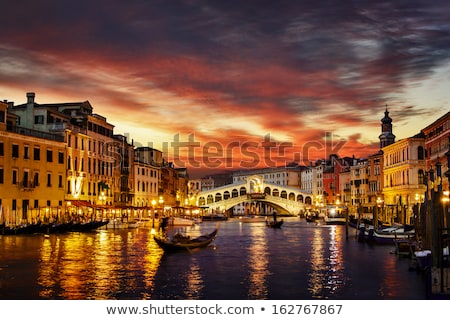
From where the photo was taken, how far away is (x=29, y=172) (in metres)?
22.2

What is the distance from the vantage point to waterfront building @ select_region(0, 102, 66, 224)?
2086cm

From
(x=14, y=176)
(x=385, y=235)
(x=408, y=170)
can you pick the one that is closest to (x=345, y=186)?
(x=408, y=170)

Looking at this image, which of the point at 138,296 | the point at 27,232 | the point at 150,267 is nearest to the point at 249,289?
the point at 138,296

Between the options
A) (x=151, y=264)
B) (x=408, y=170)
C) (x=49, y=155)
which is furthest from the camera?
(x=408, y=170)

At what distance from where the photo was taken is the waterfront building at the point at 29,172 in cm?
2086

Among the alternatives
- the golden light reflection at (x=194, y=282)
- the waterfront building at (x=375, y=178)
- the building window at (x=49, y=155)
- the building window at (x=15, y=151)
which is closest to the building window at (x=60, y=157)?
the building window at (x=49, y=155)

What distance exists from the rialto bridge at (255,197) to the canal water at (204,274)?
115 ft

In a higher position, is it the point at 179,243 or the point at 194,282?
the point at 179,243

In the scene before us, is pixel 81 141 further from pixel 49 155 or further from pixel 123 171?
pixel 123 171

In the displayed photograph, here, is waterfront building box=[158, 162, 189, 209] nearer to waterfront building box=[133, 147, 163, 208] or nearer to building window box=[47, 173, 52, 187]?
waterfront building box=[133, 147, 163, 208]

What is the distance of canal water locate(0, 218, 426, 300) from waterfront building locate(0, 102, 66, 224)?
6832mm

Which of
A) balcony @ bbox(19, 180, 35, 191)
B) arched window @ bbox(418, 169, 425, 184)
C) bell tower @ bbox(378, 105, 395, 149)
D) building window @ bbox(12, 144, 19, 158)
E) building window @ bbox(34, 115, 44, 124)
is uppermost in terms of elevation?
bell tower @ bbox(378, 105, 395, 149)

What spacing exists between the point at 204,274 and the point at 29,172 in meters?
13.9

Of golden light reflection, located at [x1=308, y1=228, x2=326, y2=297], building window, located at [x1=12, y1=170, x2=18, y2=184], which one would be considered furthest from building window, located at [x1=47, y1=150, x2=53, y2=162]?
golden light reflection, located at [x1=308, y1=228, x2=326, y2=297]
